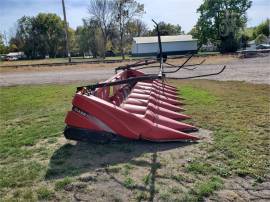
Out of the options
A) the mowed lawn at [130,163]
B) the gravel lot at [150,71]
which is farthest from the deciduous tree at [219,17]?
the mowed lawn at [130,163]

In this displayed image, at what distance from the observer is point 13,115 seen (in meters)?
8.39

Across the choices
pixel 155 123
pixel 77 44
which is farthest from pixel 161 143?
pixel 77 44

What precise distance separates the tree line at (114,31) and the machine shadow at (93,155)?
151ft

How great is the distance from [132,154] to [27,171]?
138cm

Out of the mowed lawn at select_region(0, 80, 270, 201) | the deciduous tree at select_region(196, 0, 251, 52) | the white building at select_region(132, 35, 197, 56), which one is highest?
the deciduous tree at select_region(196, 0, 251, 52)

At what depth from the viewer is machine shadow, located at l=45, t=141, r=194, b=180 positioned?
4.39 meters

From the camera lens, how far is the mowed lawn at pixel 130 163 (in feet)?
12.3

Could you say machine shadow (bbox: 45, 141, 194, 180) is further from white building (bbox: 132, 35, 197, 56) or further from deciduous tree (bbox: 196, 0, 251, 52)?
white building (bbox: 132, 35, 197, 56)

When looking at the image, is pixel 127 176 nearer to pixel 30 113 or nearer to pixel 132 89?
pixel 132 89

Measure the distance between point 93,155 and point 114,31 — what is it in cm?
5279

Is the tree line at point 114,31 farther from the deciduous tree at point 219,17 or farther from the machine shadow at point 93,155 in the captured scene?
the machine shadow at point 93,155

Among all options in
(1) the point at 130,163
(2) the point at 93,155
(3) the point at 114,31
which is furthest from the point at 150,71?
(3) the point at 114,31

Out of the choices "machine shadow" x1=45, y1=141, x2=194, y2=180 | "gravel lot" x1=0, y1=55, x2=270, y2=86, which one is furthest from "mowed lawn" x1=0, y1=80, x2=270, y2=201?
"gravel lot" x1=0, y1=55, x2=270, y2=86

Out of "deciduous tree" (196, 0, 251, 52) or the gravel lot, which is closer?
the gravel lot
